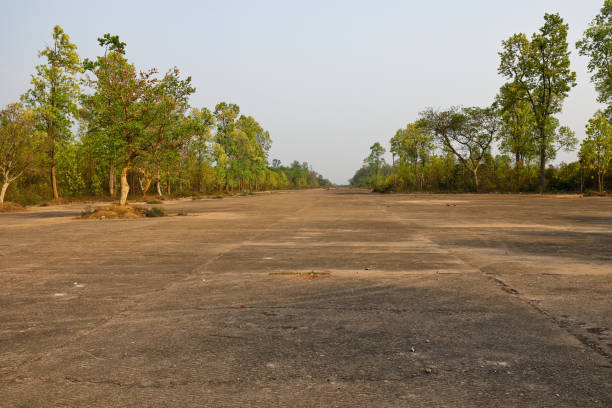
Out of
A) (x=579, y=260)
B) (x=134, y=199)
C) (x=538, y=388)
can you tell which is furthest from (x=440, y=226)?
(x=134, y=199)

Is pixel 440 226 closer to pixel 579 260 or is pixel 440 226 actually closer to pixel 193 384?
pixel 579 260

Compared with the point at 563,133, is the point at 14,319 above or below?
below

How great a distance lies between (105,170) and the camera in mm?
44562

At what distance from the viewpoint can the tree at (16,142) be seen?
25641 mm

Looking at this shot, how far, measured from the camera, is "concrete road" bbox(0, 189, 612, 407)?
250cm

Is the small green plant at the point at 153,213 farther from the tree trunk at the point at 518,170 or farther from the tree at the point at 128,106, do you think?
the tree trunk at the point at 518,170

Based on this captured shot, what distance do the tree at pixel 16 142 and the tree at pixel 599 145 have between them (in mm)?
45691

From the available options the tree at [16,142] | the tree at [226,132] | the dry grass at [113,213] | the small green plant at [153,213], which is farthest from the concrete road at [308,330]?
the tree at [226,132]

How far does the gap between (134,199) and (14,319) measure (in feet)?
131

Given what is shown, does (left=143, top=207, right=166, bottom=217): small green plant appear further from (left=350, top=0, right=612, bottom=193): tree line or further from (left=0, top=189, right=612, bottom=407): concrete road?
(left=350, top=0, right=612, bottom=193): tree line

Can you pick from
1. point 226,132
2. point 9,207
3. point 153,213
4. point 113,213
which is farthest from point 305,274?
point 226,132

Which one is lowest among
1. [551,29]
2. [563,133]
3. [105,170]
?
[105,170]

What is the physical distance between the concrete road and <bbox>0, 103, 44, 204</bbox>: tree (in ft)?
74.5

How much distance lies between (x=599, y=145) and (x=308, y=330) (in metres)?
42.3
